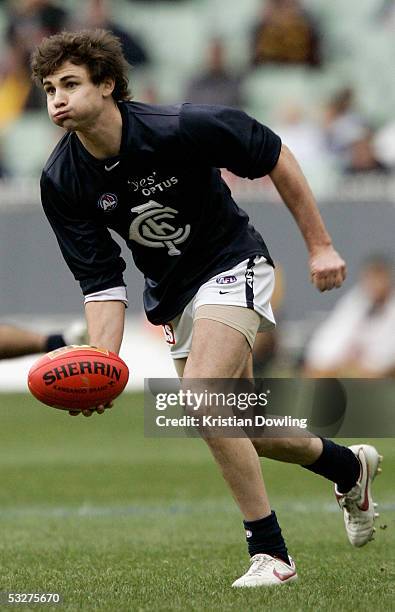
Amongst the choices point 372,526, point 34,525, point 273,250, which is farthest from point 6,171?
point 372,526

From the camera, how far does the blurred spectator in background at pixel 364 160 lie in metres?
16.8

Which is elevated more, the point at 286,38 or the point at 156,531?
the point at 156,531

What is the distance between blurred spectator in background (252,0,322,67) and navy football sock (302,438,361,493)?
44.7ft

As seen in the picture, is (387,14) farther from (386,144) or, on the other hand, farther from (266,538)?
(266,538)

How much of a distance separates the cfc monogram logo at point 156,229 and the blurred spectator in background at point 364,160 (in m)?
12.0

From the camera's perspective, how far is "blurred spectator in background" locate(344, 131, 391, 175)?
55.2 ft

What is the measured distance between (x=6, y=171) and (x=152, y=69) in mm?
2767

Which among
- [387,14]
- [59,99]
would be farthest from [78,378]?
[387,14]

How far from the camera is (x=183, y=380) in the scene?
15.9ft

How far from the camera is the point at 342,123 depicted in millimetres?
17688

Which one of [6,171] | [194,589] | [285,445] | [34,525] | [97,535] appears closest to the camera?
[194,589]

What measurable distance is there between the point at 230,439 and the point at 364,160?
12.7 meters

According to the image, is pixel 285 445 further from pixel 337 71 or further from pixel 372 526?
pixel 337 71

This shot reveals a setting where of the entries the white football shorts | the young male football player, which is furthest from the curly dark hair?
the white football shorts
